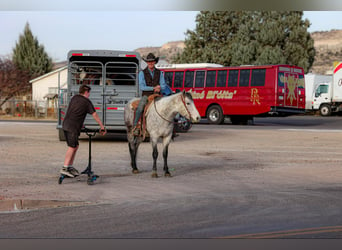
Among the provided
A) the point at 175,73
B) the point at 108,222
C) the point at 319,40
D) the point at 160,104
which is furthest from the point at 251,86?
the point at 319,40

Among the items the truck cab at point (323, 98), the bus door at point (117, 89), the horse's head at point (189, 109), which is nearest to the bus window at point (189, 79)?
the truck cab at point (323, 98)

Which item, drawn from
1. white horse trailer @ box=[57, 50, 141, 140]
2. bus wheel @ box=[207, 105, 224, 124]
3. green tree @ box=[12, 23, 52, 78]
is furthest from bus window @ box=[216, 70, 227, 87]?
green tree @ box=[12, 23, 52, 78]

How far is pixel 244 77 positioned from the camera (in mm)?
39031

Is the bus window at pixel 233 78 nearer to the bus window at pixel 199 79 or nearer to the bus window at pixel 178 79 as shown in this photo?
the bus window at pixel 199 79

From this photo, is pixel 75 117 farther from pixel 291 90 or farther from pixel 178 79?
pixel 178 79

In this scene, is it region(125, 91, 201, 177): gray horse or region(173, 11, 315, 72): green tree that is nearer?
region(125, 91, 201, 177): gray horse

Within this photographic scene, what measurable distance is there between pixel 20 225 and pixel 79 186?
3.65 metres

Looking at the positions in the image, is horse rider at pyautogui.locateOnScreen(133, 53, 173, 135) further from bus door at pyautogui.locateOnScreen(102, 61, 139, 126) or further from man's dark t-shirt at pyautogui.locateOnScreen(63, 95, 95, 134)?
bus door at pyautogui.locateOnScreen(102, 61, 139, 126)

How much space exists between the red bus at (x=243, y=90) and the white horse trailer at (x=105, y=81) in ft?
49.9

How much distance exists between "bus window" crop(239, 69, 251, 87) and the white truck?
1225 centimetres

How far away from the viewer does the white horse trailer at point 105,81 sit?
22.7 metres

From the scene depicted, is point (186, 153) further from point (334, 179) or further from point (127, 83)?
point (334, 179)

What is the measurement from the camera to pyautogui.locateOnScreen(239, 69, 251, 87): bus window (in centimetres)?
3884

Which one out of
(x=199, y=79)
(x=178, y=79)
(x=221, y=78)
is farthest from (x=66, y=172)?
(x=178, y=79)
